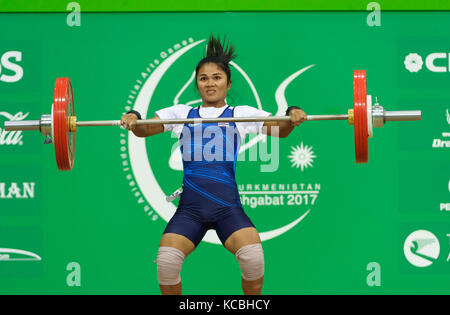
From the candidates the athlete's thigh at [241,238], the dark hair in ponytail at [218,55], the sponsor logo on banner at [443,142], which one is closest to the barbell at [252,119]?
A: the dark hair in ponytail at [218,55]

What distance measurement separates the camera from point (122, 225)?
367 cm

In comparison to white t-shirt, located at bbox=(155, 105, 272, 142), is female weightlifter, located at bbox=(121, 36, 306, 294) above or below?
below

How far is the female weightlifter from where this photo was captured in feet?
9.67

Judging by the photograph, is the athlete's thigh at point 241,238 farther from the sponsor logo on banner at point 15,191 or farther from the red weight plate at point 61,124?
the sponsor logo on banner at point 15,191

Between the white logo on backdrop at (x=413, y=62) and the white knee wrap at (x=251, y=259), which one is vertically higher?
the white logo on backdrop at (x=413, y=62)

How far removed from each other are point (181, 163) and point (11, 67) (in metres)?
1.20

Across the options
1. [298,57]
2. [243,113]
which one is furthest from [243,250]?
[298,57]

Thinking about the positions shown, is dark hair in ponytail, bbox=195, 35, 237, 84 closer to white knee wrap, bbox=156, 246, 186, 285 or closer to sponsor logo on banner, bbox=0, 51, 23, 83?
white knee wrap, bbox=156, 246, 186, 285

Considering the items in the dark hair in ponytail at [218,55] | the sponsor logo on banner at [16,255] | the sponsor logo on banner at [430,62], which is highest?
the sponsor logo on banner at [430,62]

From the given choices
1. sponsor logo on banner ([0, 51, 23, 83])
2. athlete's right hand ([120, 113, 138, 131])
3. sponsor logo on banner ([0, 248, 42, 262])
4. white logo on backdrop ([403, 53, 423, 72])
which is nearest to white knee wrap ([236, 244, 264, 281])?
athlete's right hand ([120, 113, 138, 131])

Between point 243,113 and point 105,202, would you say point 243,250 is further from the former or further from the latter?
point 105,202

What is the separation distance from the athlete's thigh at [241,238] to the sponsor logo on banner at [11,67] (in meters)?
1.73

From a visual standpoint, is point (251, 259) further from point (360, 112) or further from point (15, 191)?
point (15, 191)

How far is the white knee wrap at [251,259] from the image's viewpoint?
2.93 metres
